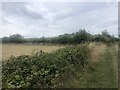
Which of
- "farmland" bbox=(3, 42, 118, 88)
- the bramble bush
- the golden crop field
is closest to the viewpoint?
the bramble bush

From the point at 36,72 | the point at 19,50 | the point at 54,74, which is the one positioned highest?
the point at 19,50

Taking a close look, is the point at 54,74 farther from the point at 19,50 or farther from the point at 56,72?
the point at 19,50

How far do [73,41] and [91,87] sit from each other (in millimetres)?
19680

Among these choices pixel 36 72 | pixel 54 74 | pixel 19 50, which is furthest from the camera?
pixel 19 50

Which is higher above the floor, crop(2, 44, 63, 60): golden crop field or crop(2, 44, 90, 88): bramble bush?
crop(2, 44, 63, 60): golden crop field

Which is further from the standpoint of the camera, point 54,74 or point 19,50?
point 19,50

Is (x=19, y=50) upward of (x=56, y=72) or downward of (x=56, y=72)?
upward

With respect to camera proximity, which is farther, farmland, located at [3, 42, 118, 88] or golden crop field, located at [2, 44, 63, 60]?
golden crop field, located at [2, 44, 63, 60]

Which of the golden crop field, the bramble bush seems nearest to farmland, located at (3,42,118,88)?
the bramble bush

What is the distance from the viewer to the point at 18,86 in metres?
8.95

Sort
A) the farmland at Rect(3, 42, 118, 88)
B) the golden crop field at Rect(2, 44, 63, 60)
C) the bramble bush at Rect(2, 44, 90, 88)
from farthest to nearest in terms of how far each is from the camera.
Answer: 1. the golden crop field at Rect(2, 44, 63, 60)
2. the farmland at Rect(3, 42, 118, 88)
3. the bramble bush at Rect(2, 44, 90, 88)

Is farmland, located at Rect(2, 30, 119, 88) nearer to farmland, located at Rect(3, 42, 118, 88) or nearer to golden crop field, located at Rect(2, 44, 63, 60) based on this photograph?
farmland, located at Rect(3, 42, 118, 88)

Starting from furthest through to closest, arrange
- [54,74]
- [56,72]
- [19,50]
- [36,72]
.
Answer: [19,50] < [56,72] < [54,74] < [36,72]

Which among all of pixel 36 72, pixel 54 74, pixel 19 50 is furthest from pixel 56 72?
pixel 19 50
